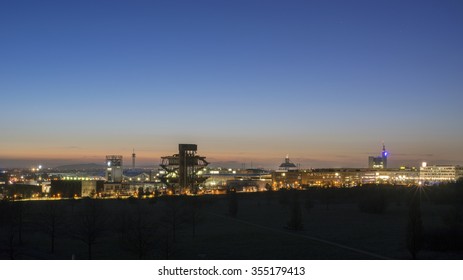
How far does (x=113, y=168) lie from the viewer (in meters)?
142

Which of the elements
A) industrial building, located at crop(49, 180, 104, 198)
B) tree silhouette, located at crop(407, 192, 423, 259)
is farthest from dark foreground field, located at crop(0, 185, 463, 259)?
industrial building, located at crop(49, 180, 104, 198)

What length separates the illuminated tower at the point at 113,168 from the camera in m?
142

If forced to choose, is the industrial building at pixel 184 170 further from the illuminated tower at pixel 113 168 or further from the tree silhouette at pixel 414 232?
the tree silhouette at pixel 414 232

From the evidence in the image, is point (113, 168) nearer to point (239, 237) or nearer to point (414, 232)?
point (239, 237)

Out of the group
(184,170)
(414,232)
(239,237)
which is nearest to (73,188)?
(184,170)

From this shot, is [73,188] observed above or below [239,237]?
above

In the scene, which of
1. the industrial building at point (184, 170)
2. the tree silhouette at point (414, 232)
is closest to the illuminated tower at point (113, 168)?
the industrial building at point (184, 170)

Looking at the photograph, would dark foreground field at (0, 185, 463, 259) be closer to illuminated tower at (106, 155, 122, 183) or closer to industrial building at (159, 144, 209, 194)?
industrial building at (159, 144, 209, 194)

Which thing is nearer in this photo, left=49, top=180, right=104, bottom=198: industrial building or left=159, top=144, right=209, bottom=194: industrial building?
left=49, top=180, right=104, bottom=198: industrial building

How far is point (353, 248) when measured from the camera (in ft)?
117

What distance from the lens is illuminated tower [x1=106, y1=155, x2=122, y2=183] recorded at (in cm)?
14175

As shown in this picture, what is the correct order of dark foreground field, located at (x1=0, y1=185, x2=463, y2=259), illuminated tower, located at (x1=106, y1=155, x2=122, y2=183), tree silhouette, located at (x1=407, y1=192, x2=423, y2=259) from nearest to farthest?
1. tree silhouette, located at (x1=407, y1=192, x2=423, y2=259)
2. dark foreground field, located at (x1=0, y1=185, x2=463, y2=259)
3. illuminated tower, located at (x1=106, y1=155, x2=122, y2=183)
